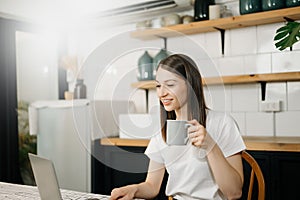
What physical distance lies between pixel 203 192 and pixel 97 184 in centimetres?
172

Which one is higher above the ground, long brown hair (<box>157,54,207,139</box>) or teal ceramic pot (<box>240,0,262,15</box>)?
teal ceramic pot (<box>240,0,262,15</box>)

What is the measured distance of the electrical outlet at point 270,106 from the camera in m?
2.67

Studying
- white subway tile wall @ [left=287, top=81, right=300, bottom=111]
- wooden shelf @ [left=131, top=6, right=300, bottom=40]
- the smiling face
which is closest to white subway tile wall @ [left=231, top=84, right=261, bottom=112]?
white subway tile wall @ [left=287, top=81, right=300, bottom=111]

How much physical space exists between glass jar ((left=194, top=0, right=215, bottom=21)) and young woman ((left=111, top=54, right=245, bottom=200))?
5.23ft

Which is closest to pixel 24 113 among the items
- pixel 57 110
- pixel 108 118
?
pixel 57 110

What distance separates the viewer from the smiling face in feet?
2.92

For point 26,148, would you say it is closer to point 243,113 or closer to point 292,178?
point 243,113

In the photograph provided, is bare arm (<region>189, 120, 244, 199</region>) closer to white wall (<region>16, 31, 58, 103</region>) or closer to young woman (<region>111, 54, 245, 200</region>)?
young woman (<region>111, 54, 245, 200</region>)

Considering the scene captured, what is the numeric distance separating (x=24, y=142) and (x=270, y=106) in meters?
2.10

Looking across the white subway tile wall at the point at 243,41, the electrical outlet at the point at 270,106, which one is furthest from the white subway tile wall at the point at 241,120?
the white subway tile wall at the point at 243,41

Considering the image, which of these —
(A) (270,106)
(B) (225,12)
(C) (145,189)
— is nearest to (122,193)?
(C) (145,189)

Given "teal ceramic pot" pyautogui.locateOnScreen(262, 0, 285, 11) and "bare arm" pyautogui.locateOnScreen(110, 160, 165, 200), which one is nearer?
"bare arm" pyautogui.locateOnScreen(110, 160, 165, 200)

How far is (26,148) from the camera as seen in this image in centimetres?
345

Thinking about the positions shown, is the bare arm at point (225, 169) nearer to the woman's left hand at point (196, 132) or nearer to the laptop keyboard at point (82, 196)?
the woman's left hand at point (196, 132)
